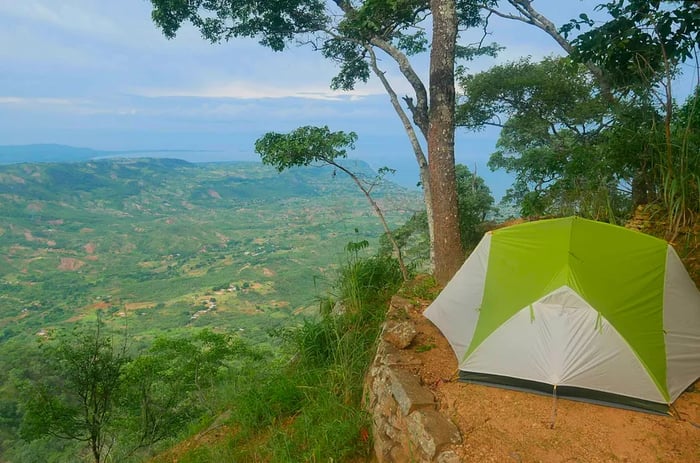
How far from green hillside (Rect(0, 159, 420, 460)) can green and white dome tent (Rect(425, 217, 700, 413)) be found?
80.5 inches

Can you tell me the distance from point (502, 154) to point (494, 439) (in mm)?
11767

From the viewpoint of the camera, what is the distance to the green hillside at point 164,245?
1558 centimetres

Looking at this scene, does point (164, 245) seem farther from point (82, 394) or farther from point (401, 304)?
point (401, 304)

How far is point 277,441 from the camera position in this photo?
10.5 feet

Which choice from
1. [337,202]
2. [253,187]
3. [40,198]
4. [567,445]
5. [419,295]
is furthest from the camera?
[253,187]

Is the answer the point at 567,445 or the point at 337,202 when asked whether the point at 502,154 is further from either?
the point at 567,445

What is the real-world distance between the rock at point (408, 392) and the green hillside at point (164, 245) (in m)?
1.79

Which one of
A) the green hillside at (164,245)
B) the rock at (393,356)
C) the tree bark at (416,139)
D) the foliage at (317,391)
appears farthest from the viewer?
the green hillside at (164,245)

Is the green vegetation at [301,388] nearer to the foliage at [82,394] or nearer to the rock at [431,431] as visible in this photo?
the foliage at [82,394]

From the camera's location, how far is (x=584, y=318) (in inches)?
104

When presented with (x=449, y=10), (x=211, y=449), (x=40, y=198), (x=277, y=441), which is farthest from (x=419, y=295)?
(x=40, y=198)

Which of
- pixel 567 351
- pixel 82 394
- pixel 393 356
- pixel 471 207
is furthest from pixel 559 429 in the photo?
pixel 82 394

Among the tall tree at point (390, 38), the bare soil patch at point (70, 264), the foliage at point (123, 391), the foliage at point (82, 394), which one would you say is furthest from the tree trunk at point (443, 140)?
the bare soil patch at point (70, 264)

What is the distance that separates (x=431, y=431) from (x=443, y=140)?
10.2 ft
